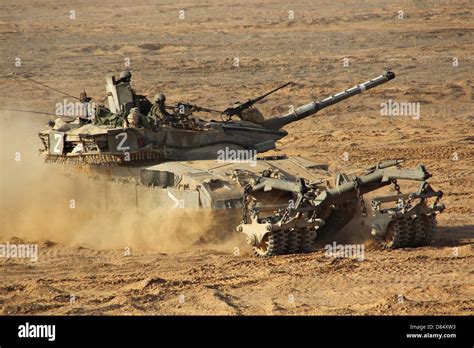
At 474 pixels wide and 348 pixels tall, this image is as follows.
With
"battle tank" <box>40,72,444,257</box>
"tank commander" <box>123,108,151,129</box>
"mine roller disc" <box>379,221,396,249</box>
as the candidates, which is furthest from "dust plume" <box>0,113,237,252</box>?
"mine roller disc" <box>379,221,396,249</box>

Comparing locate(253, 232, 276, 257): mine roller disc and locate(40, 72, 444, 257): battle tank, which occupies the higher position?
locate(40, 72, 444, 257): battle tank

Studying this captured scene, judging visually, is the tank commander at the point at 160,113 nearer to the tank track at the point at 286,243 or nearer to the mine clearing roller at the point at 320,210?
the mine clearing roller at the point at 320,210

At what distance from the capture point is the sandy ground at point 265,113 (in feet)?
53.1

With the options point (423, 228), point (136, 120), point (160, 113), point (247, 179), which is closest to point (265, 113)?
point (160, 113)

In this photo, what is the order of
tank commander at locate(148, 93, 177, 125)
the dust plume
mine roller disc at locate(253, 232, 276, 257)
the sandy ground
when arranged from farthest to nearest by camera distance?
tank commander at locate(148, 93, 177, 125)
the dust plume
mine roller disc at locate(253, 232, 276, 257)
the sandy ground

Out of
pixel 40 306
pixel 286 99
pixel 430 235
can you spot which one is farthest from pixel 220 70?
pixel 40 306

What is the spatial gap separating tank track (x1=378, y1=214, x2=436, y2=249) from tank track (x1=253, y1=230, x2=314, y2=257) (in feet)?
3.88

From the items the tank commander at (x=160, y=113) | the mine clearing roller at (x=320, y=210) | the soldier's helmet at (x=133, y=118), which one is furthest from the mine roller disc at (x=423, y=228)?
the soldier's helmet at (x=133, y=118)

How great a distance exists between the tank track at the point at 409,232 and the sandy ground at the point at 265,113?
232 mm

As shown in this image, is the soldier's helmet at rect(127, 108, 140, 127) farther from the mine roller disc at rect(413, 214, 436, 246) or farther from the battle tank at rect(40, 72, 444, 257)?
the mine roller disc at rect(413, 214, 436, 246)

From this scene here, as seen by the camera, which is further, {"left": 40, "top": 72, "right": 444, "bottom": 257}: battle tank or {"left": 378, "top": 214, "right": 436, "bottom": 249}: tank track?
{"left": 378, "top": 214, "right": 436, "bottom": 249}: tank track

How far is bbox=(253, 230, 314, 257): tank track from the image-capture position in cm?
1819

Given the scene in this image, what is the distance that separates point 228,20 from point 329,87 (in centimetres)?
1285
